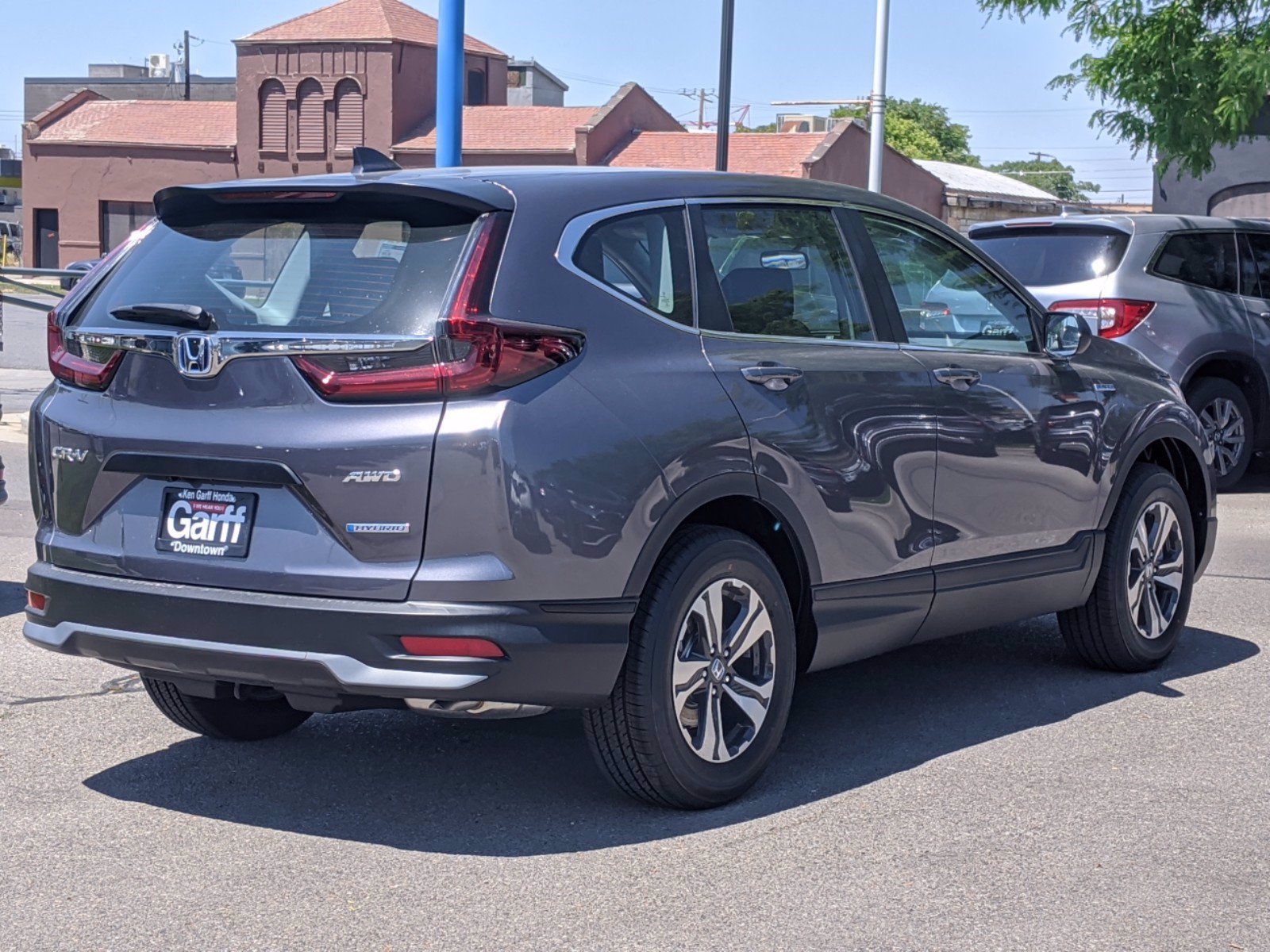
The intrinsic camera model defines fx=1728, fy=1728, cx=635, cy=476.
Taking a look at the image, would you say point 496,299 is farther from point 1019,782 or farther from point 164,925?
point 1019,782

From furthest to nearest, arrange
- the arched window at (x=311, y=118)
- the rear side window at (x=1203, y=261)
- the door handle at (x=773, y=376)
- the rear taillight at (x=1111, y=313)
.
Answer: the arched window at (x=311, y=118) < the rear side window at (x=1203, y=261) < the rear taillight at (x=1111, y=313) < the door handle at (x=773, y=376)

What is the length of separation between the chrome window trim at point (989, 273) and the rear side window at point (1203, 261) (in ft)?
18.0

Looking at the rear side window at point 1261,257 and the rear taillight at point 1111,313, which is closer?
the rear taillight at point 1111,313

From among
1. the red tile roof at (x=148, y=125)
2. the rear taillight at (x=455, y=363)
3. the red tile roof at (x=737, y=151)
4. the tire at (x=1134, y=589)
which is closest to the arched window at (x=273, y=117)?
the red tile roof at (x=148, y=125)

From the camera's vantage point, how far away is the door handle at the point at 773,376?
4801 millimetres

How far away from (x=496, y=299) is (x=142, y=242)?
1.21 metres

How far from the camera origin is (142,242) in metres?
4.82

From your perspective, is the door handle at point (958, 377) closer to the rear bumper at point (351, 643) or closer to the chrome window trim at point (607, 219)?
the chrome window trim at point (607, 219)

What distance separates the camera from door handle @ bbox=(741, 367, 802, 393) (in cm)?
480

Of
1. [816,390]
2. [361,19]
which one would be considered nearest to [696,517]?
[816,390]

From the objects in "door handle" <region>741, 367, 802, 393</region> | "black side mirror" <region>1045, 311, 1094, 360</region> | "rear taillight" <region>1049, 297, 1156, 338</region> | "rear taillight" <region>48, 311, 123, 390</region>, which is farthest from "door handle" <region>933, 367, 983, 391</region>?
"rear taillight" <region>1049, 297, 1156, 338</region>

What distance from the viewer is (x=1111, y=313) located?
1109 cm

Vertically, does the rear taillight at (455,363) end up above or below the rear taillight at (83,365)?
above

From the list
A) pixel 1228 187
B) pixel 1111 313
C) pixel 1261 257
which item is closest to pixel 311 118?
pixel 1228 187
